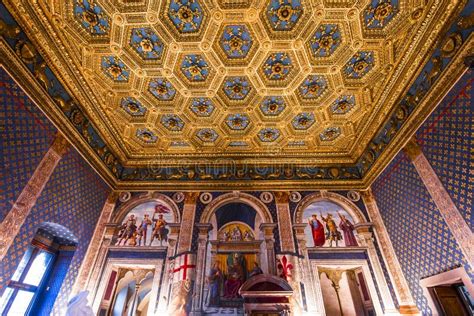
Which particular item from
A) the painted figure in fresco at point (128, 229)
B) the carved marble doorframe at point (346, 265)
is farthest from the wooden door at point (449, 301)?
the painted figure in fresco at point (128, 229)

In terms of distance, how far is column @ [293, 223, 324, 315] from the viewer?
22.2ft

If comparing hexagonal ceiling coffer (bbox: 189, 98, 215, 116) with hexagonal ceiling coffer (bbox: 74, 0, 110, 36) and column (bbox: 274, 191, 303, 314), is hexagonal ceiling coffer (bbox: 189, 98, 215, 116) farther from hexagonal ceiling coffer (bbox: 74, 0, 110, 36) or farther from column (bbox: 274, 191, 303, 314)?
column (bbox: 274, 191, 303, 314)

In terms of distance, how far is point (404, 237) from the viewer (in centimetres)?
688

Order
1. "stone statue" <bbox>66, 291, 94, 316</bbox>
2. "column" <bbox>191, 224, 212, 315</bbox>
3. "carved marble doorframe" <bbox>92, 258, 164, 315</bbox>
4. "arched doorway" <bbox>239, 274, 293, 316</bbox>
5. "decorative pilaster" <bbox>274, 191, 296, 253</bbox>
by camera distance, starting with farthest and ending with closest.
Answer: "decorative pilaster" <bbox>274, 191, 296, 253</bbox> < "carved marble doorframe" <bbox>92, 258, 164, 315</bbox> < "column" <bbox>191, 224, 212, 315</bbox> < "arched doorway" <bbox>239, 274, 293, 316</bbox> < "stone statue" <bbox>66, 291, 94, 316</bbox>

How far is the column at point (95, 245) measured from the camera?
7.11 meters

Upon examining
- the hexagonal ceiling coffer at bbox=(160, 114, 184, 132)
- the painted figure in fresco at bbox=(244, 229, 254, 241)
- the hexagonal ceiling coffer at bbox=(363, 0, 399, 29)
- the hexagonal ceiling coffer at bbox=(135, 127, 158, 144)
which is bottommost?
the painted figure in fresco at bbox=(244, 229, 254, 241)

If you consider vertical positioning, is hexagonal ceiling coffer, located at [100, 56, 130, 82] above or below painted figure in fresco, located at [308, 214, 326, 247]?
above

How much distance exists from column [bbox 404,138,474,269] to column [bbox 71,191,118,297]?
32.4 feet

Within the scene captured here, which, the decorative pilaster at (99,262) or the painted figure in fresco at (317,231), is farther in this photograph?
the painted figure in fresco at (317,231)

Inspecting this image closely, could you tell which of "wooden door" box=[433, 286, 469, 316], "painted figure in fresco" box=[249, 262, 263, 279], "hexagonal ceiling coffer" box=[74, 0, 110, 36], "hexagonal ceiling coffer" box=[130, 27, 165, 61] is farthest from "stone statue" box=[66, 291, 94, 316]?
"wooden door" box=[433, 286, 469, 316]

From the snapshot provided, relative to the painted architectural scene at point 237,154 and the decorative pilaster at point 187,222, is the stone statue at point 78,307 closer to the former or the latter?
the painted architectural scene at point 237,154

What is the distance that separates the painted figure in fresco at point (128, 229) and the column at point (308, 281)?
18.9ft

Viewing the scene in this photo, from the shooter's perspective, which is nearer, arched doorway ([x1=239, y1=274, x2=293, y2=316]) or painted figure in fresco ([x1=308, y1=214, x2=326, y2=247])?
arched doorway ([x1=239, y1=274, x2=293, y2=316])

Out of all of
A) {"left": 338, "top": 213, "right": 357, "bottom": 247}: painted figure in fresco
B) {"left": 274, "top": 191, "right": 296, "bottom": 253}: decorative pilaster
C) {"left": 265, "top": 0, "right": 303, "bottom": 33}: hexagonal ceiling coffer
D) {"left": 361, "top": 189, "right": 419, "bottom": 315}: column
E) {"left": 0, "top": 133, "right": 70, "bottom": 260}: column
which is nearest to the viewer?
{"left": 0, "top": 133, "right": 70, "bottom": 260}: column
